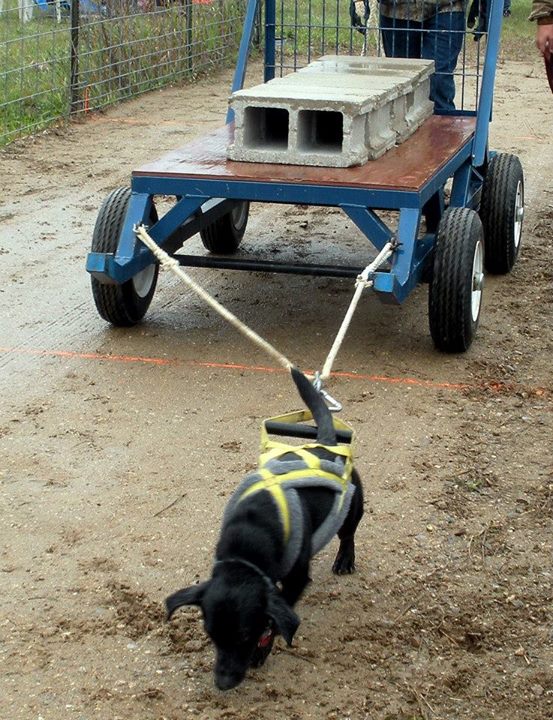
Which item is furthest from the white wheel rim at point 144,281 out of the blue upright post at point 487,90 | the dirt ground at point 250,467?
the blue upright post at point 487,90

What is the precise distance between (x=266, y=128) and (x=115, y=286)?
3.84 feet

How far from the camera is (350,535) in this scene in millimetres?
3684

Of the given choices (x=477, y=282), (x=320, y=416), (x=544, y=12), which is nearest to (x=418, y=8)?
(x=544, y=12)

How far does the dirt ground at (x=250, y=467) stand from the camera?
3254 millimetres

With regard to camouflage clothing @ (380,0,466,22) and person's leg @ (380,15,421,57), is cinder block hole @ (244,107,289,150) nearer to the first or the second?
camouflage clothing @ (380,0,466,22)

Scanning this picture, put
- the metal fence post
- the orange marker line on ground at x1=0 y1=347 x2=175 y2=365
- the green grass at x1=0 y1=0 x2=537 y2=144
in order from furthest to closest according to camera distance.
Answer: the metal fence post → the green grass at x1=0 y1=0 x2=537 y2=144 → the orange marker line on ground at x1=0 y1=347 x2=175 y2=365

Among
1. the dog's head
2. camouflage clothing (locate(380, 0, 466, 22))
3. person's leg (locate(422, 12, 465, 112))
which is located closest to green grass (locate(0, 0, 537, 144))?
camouflage clothing (locate(380, 0, 466, 22))

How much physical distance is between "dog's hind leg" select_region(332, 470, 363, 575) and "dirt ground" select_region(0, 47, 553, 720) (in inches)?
1.6

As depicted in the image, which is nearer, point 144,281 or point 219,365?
point 219,365

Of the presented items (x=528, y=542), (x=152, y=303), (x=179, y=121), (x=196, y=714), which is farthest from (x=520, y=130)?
(x=196, y=714)

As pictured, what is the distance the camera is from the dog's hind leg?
3553mm

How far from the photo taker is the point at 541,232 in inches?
312

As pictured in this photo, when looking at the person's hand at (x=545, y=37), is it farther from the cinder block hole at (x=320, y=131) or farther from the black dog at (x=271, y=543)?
the black dog at (x=271, y=543)

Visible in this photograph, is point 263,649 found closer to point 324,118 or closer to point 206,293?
point 206,293
